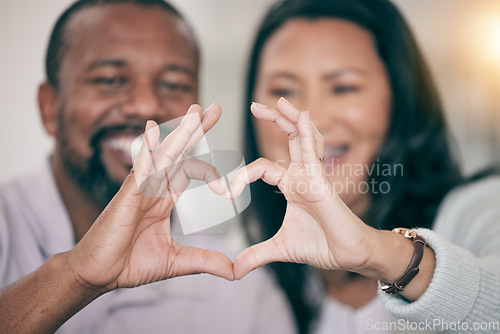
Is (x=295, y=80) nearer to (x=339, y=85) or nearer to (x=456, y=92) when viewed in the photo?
(x=339, y=85)

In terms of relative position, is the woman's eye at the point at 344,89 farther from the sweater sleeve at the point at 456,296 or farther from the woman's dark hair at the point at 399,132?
the sweater sleeve at the point at 456,296

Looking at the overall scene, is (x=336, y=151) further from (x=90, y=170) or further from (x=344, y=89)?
(x=90, y=170)

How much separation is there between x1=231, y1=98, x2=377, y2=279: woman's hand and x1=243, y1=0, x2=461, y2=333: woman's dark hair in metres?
0.63

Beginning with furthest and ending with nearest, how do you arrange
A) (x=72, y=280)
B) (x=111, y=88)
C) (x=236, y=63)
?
(x=236, y=63) < (x=111, y=88) < (x=72, y=280)

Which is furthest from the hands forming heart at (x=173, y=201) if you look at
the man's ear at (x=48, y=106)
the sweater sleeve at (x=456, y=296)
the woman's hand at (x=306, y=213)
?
the man's ear at (x=48, y=106)

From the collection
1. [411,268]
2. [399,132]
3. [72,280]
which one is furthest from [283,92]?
[72,280]

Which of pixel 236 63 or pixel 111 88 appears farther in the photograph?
pixel 236 63

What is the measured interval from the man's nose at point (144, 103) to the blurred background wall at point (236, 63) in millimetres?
193

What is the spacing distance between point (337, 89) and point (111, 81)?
2.29 feet

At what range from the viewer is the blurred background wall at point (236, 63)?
4.02 feet

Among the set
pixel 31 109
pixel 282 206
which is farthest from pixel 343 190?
pixel 31 109

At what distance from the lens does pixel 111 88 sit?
119 cm

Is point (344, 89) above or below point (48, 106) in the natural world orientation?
below

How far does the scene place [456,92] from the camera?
151cm
